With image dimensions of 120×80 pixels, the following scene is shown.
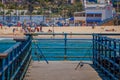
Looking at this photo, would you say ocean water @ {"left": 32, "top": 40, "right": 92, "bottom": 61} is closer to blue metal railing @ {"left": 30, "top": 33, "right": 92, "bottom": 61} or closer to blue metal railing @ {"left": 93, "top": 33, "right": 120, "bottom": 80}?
blue metal railing @ {"left": 30, "top": 33, "right": 92, "bottom": 61}

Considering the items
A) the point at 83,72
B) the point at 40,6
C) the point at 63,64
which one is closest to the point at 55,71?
the point at 83,72

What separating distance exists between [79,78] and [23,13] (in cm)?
9442

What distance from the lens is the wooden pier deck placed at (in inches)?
424

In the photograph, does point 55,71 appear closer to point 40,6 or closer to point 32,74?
point 32,74

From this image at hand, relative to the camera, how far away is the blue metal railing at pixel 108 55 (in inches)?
353

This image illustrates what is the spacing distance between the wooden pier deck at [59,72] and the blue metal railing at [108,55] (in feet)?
1.05

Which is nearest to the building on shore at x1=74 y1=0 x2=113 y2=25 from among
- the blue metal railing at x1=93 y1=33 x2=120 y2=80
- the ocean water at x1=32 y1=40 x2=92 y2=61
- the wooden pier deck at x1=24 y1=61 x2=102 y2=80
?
the ocean water at x1=32 y1=40 x2=92 y2=61

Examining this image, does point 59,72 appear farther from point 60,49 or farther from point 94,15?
point 94,15

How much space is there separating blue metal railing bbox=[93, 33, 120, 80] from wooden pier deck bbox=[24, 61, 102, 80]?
32cm

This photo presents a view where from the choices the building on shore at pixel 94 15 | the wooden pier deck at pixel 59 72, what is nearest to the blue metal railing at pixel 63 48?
the wooden pier deck at pixel 59 72

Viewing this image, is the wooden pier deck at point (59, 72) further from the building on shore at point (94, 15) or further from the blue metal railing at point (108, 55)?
the building on shore at point (94, 15)

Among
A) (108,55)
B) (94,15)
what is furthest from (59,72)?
(94,15)

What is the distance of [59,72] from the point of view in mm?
11766

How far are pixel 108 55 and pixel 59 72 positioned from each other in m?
1.77
